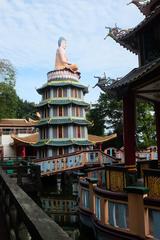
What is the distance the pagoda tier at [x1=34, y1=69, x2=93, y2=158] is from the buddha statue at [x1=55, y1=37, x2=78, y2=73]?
142 centimetres

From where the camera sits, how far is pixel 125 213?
9352 mm

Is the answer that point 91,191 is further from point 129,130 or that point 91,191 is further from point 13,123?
point 13,123

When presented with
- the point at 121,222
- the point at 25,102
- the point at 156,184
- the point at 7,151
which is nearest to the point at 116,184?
the point at 121,222

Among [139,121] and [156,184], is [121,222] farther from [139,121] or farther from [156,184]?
[139,121]

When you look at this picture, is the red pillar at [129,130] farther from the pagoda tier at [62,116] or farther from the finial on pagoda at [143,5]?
the pagoda tier at [62,116]

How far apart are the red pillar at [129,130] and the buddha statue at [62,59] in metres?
29.5

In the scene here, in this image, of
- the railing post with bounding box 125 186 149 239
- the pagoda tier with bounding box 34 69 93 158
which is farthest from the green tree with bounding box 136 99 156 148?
the railing post with bounding box 125 186 149 239

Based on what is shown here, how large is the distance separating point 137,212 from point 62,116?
100 feet

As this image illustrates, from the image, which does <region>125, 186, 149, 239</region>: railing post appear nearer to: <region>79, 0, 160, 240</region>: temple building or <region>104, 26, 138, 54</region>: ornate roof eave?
<region>79, 0, 160, 240</region>: temple building

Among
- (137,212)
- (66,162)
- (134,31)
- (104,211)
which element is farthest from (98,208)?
(66,162)

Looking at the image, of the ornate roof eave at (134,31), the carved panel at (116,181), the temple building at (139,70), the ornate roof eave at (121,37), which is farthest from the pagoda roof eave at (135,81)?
the carved panel at (116,181)

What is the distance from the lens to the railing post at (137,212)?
8.17 meters

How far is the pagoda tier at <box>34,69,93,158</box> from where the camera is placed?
125 feet

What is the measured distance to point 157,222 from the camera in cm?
788
